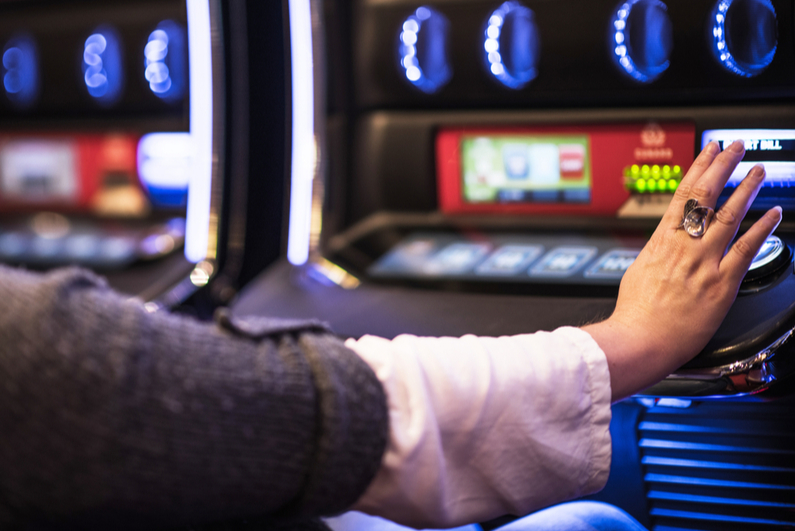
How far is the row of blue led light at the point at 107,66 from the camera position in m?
1.49

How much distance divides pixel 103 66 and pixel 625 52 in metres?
1.07

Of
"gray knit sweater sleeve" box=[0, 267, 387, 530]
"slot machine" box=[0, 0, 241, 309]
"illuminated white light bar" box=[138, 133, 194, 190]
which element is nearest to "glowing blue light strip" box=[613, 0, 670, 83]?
"gray knit sweater sleeve" box=[0, 267, 387, 530]

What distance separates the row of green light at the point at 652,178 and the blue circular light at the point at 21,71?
129cm

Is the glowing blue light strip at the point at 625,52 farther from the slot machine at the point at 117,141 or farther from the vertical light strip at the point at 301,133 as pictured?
the slot machine at the point at 117,141

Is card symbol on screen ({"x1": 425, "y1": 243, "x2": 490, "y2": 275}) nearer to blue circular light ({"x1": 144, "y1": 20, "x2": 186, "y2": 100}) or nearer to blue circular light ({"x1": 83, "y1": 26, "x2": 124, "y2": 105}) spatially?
blue circular light ({"x1": 144, "y1": 20, "x2": 186, "y2": 100})

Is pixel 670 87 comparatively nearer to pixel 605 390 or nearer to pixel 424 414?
pixel 605 390

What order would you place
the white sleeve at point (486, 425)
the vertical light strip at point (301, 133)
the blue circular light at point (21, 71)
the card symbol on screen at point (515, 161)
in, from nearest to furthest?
the white sleeve at point (486, 425), the card symbol on screen at point (515, 161), the vertical light strip at point (301, 133), the blue circular light at point (21, 71)

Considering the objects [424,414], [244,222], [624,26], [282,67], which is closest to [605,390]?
[424,414]

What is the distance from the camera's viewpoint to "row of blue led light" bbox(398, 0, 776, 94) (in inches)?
35.3

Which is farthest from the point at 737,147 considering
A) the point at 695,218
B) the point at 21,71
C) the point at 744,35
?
the point at 21,71

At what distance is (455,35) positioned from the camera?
3.64 ft

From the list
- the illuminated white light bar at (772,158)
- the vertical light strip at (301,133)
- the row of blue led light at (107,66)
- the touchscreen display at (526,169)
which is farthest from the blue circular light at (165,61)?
the illuminated white light bar at (772,158)

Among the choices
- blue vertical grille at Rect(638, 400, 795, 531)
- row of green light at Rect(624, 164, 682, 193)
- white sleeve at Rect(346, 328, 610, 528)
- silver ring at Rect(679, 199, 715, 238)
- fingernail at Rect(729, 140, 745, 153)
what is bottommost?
blue vertical grille at Rect(638, 400, 795, 531)

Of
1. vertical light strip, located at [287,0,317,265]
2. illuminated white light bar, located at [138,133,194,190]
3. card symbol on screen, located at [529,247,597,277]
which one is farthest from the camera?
illuminated white light bar, located at [138,133,194,190]
